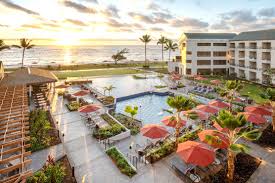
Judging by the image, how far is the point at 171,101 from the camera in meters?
16.7

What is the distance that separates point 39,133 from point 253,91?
3720 cm

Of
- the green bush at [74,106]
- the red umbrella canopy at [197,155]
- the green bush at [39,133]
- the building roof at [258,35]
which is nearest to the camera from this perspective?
the red umbrella canopy at [197,155]

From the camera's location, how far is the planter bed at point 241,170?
43.5ft

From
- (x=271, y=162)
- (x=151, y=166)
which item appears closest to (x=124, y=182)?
(x=151, y=166)

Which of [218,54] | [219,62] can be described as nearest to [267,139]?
[219,62]

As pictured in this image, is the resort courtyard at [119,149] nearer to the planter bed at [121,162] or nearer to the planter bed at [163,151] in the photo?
the planter bed at [163,151]

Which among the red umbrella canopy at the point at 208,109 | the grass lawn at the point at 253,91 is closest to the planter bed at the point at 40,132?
the red umbrella canopy at the point at 208,109

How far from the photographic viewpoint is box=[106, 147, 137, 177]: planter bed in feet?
45.9

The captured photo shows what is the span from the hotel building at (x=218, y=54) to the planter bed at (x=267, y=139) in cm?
3173

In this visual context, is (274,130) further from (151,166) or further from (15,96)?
(15,96)

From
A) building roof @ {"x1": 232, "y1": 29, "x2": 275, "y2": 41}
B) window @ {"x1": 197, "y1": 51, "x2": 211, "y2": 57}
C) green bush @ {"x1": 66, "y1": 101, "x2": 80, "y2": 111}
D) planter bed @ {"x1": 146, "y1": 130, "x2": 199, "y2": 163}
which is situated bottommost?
planter bed @ {"x1": 146, "y1": 130, "x2": 199, "y2": 163}

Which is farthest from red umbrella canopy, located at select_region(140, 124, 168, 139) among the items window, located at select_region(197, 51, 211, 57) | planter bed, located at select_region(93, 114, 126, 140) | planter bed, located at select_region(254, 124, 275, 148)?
window, located at select_region(197, 51, 211, 57)

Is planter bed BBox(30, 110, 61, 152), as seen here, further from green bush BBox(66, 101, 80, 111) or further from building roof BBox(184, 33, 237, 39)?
building roof BBox(184, 33, 237, 39)

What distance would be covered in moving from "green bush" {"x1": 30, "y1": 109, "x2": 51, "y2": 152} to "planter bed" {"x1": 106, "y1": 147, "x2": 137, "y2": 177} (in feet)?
19.0
